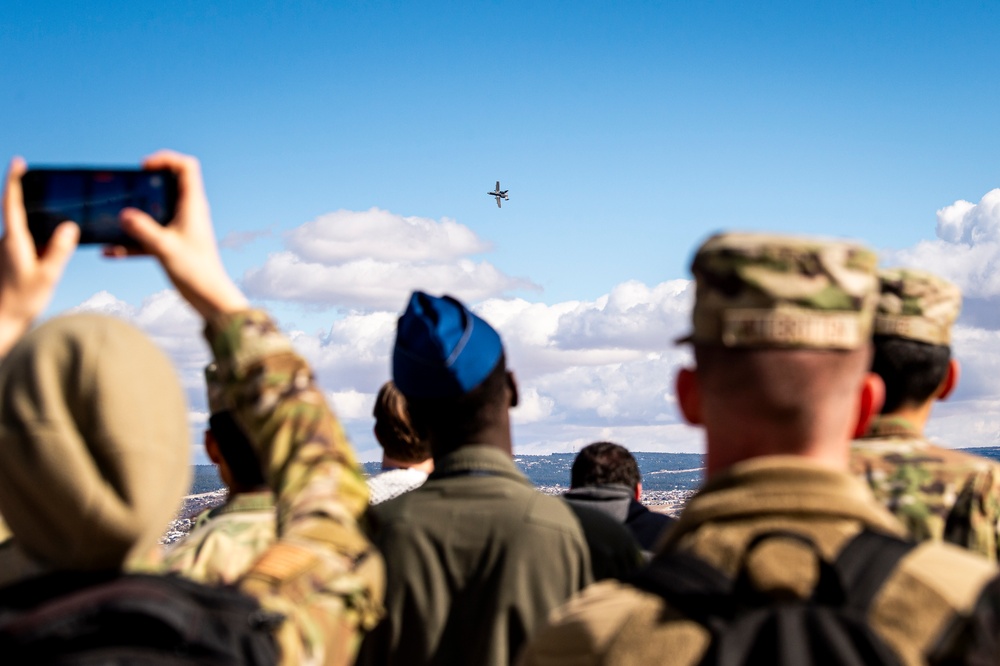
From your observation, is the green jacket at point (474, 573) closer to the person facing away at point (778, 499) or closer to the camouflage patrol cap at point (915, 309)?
the person facing away at point (778, 499)

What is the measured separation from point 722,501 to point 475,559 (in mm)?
1736

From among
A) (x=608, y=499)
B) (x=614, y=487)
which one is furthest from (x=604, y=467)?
(x=608, y=499)

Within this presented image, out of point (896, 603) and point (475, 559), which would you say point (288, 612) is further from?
point (475, 559)

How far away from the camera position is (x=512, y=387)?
5082 mm

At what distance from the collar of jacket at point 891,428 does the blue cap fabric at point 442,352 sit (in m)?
1.80

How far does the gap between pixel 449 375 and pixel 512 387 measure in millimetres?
544

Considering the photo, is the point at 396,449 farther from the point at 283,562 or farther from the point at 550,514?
the point at 283,562

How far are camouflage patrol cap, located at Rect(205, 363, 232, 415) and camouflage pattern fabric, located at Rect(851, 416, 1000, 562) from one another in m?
2.83

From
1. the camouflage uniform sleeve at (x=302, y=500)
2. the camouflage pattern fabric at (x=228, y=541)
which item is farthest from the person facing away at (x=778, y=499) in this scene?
the camouflage pattern fabric at (x=228, y=541)

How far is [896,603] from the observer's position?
8.34 feet

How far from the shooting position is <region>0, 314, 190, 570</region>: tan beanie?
2.36 meters

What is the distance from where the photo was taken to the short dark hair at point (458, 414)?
4.66 metres

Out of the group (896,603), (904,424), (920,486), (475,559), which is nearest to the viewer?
(896,603)

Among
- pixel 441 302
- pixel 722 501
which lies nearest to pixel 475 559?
pixel 441 302
